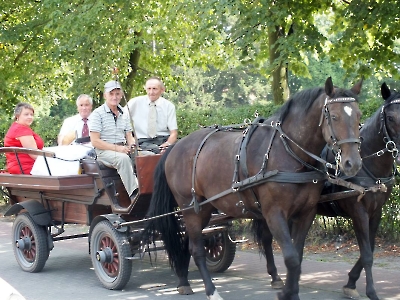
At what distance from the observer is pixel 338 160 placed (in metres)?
5.67

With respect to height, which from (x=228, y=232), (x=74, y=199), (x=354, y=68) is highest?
(x=354, y=68)

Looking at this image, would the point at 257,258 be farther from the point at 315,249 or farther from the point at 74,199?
the point at 74,199

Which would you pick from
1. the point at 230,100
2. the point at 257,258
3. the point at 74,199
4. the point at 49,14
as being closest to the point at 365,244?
the point at 257,258

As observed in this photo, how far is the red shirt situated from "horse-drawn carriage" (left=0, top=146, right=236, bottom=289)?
0.47 ft

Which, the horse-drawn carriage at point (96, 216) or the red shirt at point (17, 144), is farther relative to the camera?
the red shirt at point (17, 144)

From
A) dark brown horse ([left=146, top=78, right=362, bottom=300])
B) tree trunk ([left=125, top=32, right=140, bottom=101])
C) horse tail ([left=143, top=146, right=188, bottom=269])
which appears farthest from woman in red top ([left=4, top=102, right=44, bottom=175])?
tree trunk ([left=125, top=32, right=140, bottom=101])

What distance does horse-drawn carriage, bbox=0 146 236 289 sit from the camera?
7.55 m

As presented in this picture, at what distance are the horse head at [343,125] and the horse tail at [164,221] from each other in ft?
7.28

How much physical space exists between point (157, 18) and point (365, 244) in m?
9.53

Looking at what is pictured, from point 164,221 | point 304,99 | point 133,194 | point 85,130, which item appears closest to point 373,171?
point 304,99

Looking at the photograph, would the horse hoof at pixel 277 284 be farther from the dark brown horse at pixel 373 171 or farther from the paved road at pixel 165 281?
the dark brown horse at pixel 373 171

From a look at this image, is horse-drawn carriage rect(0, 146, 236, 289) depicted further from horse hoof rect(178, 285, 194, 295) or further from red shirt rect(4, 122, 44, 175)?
horse hoof rect(178, 285, 194, 295)

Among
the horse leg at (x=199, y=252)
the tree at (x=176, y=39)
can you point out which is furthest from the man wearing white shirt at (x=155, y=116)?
the tree at (x=176, y=39)

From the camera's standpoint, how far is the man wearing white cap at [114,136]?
7.68 meters
